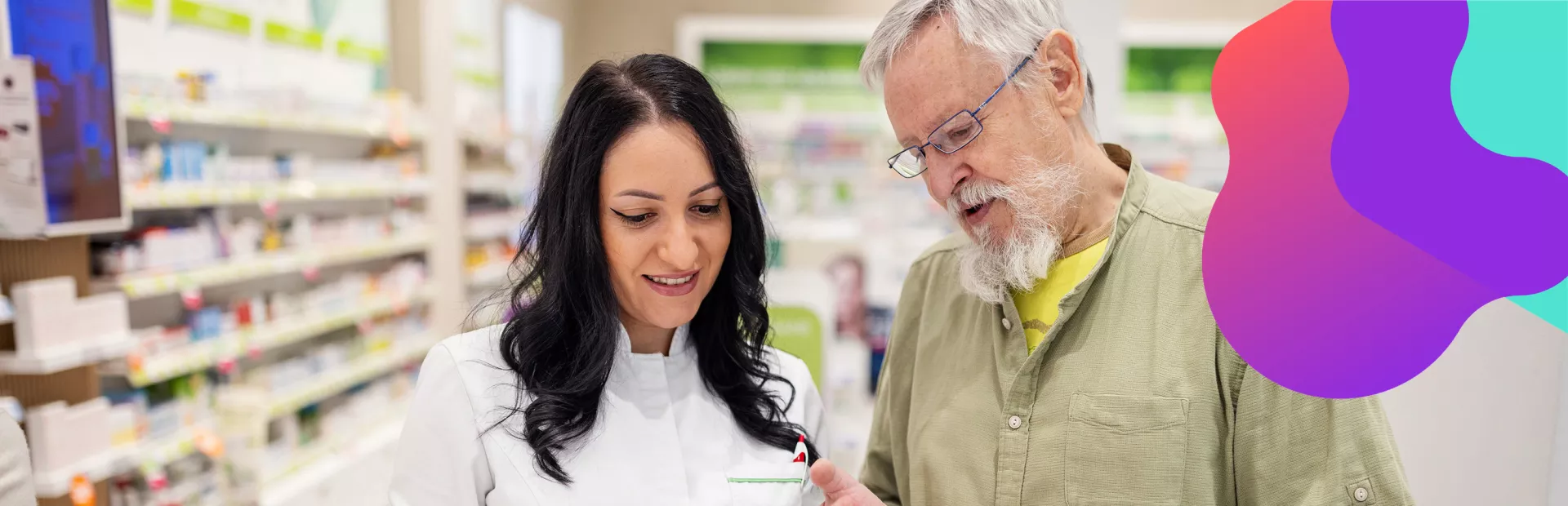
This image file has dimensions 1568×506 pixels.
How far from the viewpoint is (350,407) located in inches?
205

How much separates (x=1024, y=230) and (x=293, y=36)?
461 cm

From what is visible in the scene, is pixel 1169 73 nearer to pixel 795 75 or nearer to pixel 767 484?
pixel 795 75

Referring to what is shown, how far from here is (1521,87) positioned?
1.08 metres

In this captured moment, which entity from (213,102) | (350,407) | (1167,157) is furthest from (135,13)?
(1167,157)

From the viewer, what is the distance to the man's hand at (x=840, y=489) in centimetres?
136

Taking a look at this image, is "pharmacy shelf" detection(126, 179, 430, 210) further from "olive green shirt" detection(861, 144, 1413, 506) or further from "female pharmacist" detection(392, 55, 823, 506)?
"olive green shirt" detection(861, 144, 1413, 506)

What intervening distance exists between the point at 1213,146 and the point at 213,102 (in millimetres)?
6385

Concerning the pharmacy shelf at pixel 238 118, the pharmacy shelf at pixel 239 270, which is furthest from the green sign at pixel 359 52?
the pharmacy shelf at pixel 239 270

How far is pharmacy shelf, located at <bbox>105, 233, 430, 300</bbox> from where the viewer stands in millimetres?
3367

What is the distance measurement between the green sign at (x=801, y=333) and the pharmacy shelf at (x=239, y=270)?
7.55 feet

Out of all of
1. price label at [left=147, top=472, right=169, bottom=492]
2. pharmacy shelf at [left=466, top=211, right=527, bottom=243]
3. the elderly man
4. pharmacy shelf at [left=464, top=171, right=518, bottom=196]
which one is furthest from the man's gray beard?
pharmacy shelf at [left=464, top=171, right=518, bottom=196]

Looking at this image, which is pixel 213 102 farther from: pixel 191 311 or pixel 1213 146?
pixel 1213 146

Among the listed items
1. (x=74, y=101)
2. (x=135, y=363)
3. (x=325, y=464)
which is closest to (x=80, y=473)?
(x=135, y=363)

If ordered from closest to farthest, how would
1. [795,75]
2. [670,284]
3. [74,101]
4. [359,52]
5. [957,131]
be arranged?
[670,284], [957,131], [74,101], [359,52], [795,75]
